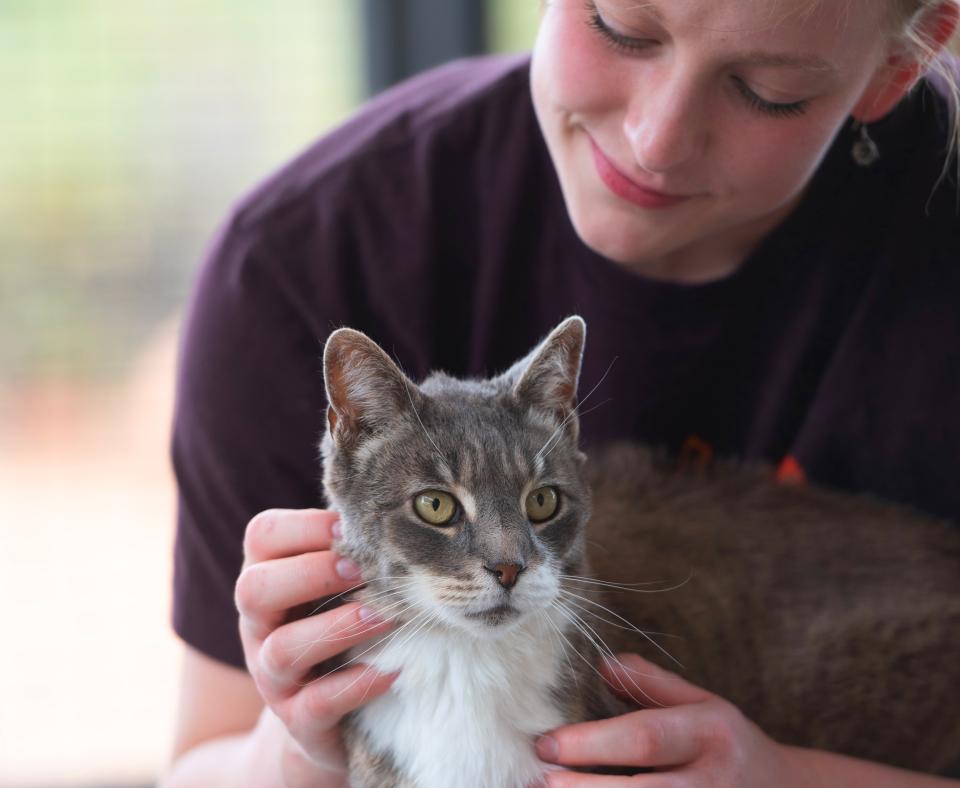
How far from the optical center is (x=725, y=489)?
67.7 inches

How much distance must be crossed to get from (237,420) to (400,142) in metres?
0.52

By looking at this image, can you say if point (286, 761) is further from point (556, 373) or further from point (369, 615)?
point (556, 373)

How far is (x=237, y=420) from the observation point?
1.68 meters

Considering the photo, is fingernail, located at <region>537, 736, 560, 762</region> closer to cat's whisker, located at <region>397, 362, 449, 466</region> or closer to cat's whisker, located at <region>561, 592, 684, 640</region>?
cat's whisker, located at <region>561, 592, 684, 640</region>

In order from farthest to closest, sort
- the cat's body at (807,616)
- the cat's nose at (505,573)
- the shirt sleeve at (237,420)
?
the shirt sleeve at (237,420)
the cat's body at (807,616)
the cat's nose at (505,573)

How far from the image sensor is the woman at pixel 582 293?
4.99ft

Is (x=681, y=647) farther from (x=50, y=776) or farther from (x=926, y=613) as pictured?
(x=50, y=776)

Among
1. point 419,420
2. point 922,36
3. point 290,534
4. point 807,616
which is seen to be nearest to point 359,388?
point 419,420

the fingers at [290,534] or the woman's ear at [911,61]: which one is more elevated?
the woman's ear at [911,61]

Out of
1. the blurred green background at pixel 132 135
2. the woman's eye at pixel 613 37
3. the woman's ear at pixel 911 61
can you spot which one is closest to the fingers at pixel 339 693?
the woman's eye at pixel 613 37

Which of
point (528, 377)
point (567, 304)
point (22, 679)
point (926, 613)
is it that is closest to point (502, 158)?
point (567, 304)

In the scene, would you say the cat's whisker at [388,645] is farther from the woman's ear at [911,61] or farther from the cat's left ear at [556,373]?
the woman's ear at [911,61]

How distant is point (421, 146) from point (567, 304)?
1.15ft

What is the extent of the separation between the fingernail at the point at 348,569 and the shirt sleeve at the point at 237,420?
0.44 meters
